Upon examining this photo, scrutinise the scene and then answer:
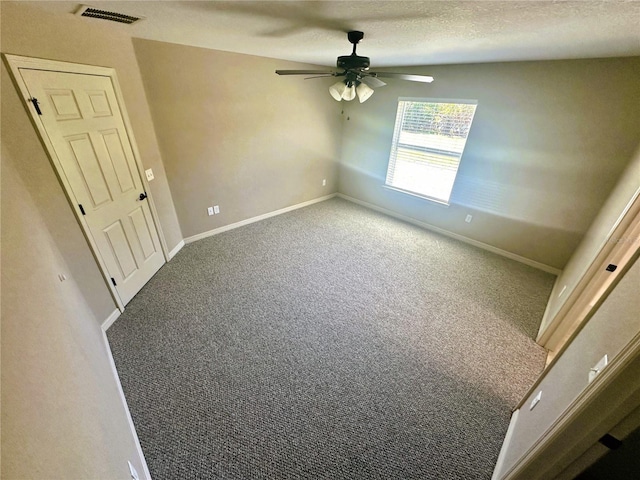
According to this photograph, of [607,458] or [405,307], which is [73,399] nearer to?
[607,458]

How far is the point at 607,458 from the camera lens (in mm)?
1058

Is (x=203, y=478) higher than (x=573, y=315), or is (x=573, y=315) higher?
(x=573, y=315)

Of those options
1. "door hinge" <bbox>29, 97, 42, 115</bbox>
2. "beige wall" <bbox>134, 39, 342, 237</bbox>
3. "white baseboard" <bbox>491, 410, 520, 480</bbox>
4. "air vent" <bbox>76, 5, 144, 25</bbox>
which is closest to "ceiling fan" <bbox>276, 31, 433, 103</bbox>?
"air vent" <bbox>76, 5, 144, 25</bbox>

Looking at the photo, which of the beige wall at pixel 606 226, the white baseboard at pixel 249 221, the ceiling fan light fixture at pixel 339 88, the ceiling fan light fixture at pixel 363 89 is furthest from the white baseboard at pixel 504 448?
the white baseboard at pixel 249 221

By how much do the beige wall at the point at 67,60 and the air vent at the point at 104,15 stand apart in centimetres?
20

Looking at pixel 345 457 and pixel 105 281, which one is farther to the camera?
pixel 105 281

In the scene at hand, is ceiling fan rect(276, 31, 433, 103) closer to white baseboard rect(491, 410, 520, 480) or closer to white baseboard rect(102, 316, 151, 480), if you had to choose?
white baseboard rect(491, 410, 520, 480)

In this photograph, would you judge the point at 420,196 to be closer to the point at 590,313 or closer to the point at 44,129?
the point at 590,313

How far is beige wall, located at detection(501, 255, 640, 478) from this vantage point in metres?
0.97

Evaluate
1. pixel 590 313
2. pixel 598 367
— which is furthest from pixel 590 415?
pixel 590 313

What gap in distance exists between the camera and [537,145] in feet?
10.1

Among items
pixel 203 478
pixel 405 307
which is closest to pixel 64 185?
pixel 203 478

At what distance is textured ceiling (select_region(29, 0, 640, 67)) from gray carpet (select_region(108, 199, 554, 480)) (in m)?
2.35

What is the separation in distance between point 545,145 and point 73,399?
14.9 feet
